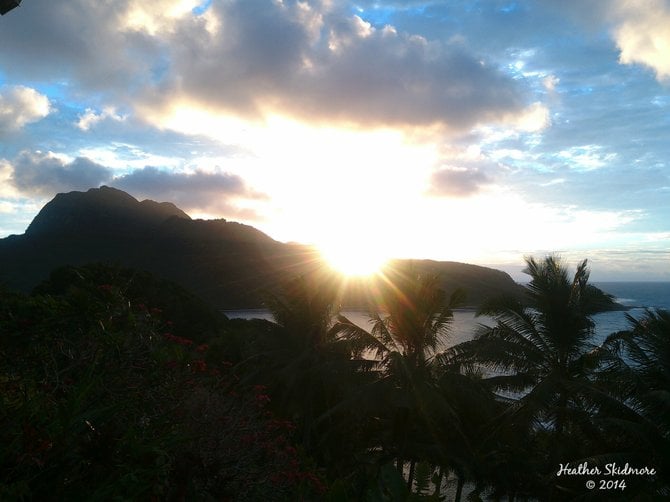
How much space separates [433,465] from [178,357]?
11989 millimetres

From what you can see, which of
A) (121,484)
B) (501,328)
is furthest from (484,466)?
(121,484)

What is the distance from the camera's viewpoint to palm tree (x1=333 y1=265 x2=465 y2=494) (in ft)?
47.5

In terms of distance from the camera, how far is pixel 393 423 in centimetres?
1585

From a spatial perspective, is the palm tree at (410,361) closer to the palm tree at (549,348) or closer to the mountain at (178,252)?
the palm tree at (549,348)

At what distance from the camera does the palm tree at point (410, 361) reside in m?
14.5

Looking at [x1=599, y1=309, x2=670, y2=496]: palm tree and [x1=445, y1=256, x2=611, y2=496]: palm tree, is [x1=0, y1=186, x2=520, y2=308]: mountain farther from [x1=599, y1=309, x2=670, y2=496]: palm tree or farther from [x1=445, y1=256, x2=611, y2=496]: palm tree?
[x1=599, y1=309, x2=670, y2=496]: palm tree

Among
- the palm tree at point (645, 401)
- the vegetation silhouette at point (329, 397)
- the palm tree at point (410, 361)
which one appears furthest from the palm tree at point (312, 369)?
the palm tree at point (645, 401)

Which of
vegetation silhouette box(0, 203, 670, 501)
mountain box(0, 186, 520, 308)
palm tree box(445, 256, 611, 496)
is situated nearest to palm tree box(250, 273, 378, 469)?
vegetation silhouette box(0, 203, 670, 501)

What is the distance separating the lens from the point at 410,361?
15.3 metres

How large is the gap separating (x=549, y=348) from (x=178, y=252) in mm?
102431

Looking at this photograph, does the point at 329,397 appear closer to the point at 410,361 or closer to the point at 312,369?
the point at 312,369

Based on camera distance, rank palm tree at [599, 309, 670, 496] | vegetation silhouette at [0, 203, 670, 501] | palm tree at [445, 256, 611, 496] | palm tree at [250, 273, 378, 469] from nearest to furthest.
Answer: vegetation silhouette at [0, 203, 670, 501]
palm tree at [599, 309, 670, 496]
palm tree at [445, 256, 611, 496]
palm tree at [250, 273, 378, 469]

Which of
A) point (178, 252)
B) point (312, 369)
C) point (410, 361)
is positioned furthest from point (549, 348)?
point (178, 252)

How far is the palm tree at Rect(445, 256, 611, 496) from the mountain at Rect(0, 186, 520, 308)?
63488mm
